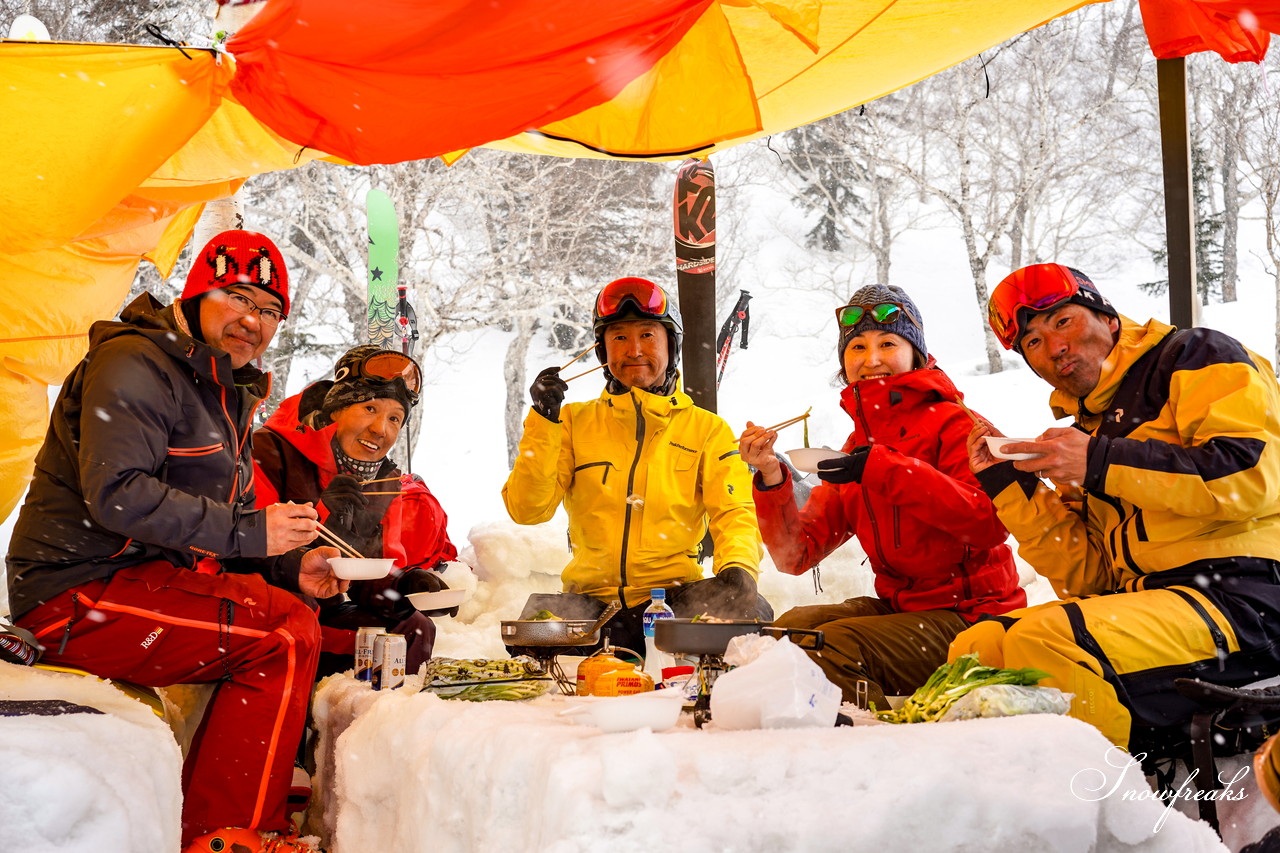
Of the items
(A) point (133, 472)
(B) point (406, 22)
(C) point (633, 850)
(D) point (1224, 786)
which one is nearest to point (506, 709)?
(C) point (633, 850)

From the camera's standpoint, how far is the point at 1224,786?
2.29 m

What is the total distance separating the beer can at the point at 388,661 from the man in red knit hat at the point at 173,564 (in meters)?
0.23

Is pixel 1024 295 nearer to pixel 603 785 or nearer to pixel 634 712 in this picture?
pixel 634 712

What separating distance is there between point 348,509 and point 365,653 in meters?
0.76

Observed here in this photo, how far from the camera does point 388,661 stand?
2.76 meters

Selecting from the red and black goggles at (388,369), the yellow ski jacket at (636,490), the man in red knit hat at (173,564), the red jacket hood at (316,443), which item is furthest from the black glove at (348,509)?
the man in red knit hat at (173,564)

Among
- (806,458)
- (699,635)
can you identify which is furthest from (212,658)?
(806,458)

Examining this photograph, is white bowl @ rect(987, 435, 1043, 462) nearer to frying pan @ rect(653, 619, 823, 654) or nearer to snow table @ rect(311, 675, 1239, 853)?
frying pan @ rect(653, 619, 823, 654)

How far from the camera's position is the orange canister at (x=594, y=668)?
8.07 feet

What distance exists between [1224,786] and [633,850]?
1533 millimetres

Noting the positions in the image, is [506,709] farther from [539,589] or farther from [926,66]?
[539,589]

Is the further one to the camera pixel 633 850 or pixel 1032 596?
pixel 1032 596

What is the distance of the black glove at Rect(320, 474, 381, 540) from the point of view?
356 cm

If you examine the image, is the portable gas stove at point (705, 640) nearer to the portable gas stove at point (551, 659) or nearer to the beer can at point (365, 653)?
the portable gas stove at point (551, 659)
